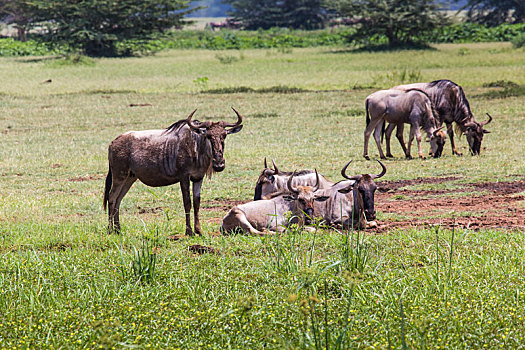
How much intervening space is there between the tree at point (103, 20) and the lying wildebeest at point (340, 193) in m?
37.0

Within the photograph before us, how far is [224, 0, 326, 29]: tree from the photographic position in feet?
248

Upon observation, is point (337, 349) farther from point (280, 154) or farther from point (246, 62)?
point (246, 62)

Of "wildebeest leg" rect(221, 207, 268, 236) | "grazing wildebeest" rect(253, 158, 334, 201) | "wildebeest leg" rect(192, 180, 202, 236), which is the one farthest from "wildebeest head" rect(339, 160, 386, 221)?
"wildebeest leg" rect(192, 180, 202, 236)

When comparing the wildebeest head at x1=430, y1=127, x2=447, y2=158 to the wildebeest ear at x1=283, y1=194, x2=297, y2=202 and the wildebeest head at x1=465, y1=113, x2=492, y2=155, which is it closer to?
the wildebeest head at x1=465, y1=113, x2=492, y2=155

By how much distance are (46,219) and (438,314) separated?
578cm

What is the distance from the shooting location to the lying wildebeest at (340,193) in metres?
8.16

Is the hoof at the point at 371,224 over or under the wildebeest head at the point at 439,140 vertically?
over

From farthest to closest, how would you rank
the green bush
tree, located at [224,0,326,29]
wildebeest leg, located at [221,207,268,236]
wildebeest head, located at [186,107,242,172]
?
tree, located at [224,0,326,29] → the green bush → wildebeest leg, located at [221,207,268,236] → wildebeest head, located at [186,107,242,172]

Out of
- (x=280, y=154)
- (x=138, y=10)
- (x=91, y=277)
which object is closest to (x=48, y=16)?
(x=138, y=10)

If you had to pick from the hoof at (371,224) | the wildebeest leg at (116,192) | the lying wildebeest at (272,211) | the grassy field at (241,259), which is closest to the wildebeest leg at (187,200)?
the grassy field at (241,259)

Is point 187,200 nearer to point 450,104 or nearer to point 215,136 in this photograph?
point 215,136

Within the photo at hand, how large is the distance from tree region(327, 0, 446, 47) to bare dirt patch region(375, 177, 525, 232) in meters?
32.7

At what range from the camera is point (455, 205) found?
916 cm

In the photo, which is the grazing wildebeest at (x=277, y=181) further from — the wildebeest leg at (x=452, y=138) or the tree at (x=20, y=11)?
the tree at (x=20, y=11)
